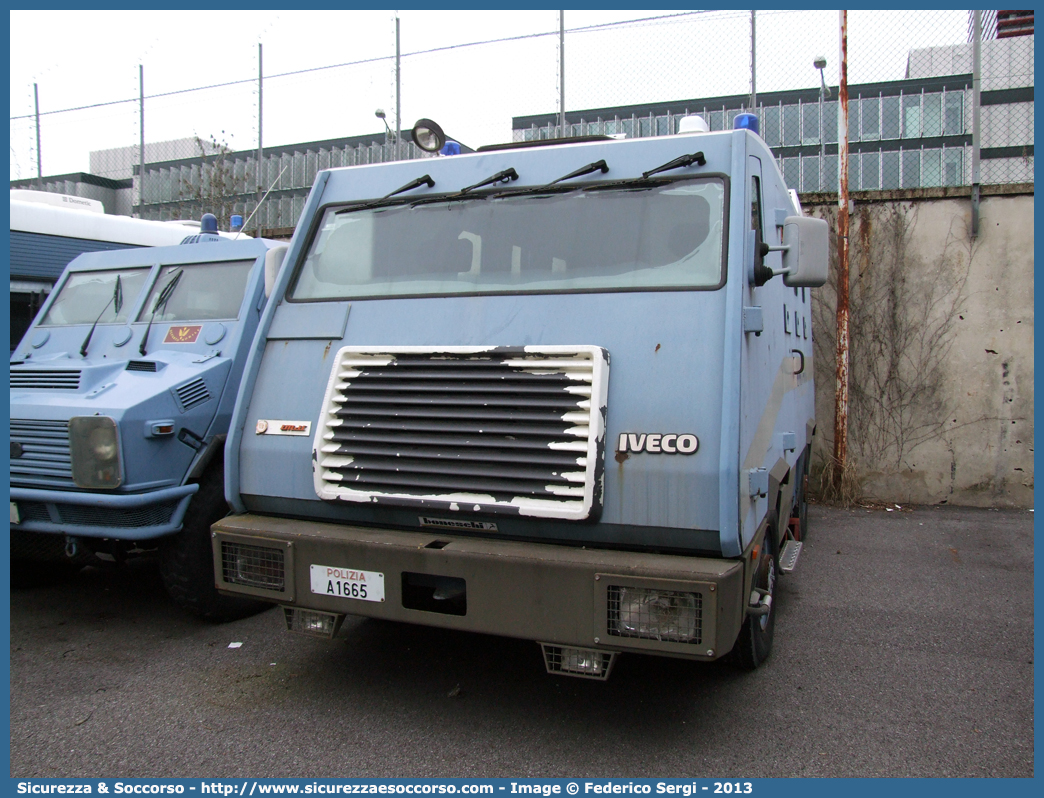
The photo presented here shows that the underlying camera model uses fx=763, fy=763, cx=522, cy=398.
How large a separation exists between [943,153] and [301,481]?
8663 mm

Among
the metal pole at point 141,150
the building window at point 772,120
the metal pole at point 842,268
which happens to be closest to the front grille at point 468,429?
the metal pole at point 842,268

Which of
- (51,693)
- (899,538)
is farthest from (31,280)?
(899,538)

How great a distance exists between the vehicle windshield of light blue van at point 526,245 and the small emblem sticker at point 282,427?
0.70m

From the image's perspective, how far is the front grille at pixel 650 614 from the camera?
9.16 feet

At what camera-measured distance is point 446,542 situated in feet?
10.4

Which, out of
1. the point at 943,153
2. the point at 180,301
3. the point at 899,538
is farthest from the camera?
the point at 943,153

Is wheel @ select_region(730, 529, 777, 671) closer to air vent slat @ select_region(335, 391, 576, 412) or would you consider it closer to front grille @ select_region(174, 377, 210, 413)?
air vent slat @ select_region(335, 391, 576, 412)

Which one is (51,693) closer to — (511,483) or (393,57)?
(511,483)

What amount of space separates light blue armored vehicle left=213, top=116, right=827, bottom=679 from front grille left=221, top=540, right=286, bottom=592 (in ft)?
0.04

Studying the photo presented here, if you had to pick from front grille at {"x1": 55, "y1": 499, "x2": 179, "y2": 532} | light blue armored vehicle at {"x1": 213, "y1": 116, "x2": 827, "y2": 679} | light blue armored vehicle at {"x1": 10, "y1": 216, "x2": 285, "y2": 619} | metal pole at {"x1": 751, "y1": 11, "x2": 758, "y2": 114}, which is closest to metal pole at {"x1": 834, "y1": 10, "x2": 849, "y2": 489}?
metal pole at {"x1": 751, "y1": 11, "x2": 758, "y2": 114}

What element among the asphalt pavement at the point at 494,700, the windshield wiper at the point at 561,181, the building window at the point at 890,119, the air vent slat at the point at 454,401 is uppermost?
the building window at the point at 890,119

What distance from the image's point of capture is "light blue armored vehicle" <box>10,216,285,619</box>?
4.03 meters

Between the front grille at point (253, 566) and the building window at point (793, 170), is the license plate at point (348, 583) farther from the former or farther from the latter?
the building window at point (793, 170)

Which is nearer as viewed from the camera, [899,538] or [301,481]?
[301,481]
